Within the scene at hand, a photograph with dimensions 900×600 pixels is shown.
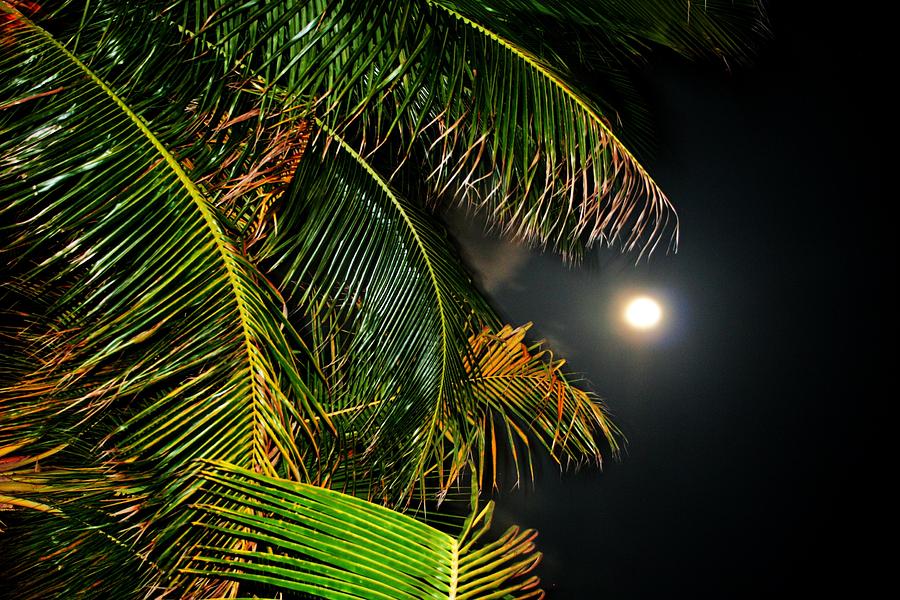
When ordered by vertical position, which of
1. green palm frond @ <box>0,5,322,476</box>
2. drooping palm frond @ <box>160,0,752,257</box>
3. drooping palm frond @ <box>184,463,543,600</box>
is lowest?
drooping palm frond @ <box>184,463,543,600</box>

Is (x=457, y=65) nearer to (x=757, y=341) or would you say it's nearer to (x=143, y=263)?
(x=143, y=263)

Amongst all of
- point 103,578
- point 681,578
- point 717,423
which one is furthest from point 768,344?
point 103,578

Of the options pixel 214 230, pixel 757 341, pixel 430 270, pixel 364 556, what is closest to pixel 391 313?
pixel 430 270

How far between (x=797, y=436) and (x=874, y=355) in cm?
43

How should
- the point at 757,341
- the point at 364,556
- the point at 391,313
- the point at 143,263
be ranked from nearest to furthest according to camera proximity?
the point at 364,556 < the point at 143,263 < the point at 391,313 < the point at 757,341

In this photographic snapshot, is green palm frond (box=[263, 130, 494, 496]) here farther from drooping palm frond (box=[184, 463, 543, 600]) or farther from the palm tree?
drooping palm frond (box=[184, 463, 543, 600])

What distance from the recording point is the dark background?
2.02m

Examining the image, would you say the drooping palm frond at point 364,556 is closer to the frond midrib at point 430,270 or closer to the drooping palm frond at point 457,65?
the drooping palm frond at point 457,65

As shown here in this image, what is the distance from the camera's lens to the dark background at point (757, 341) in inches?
79.5

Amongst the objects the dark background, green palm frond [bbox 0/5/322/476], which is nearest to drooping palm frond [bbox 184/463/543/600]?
green palm frond [bbox 0/5/322/476]

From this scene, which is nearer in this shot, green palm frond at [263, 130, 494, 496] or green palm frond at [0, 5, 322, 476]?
green palm frond at [0, 5, 322, 476]

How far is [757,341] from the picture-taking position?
6.80 feet

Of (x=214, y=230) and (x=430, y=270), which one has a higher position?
(x=430, y=270)

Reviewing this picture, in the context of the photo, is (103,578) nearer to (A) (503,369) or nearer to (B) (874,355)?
(A) (503,369)
